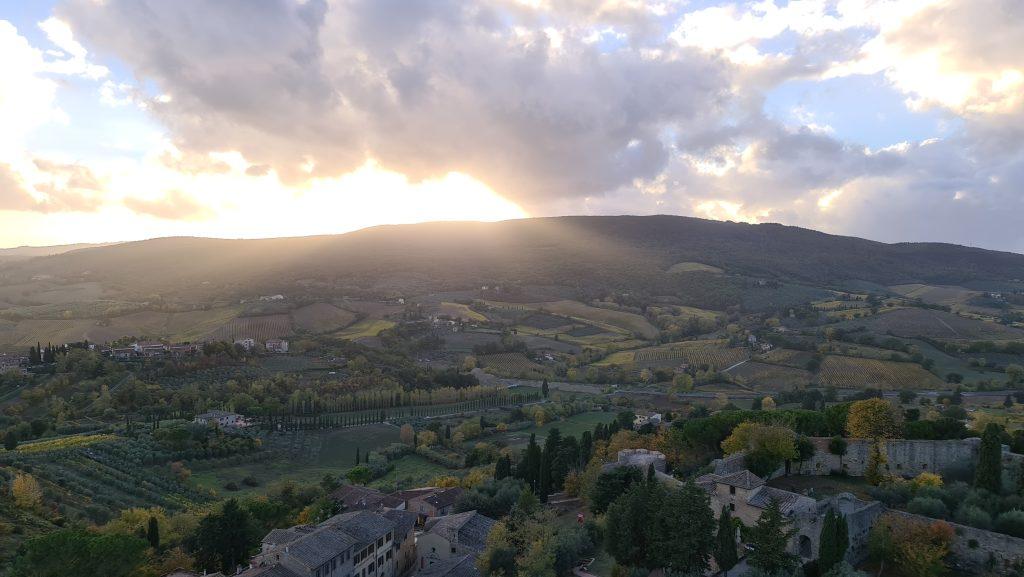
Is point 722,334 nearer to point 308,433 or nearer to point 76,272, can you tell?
point 308,433

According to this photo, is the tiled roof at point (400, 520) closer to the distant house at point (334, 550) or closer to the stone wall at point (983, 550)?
the distant house at point (334, 550)

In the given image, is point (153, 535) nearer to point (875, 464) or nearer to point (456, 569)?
point (456, 569)

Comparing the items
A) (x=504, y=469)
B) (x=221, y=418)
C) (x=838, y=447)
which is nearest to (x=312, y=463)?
(x=221, y=418)

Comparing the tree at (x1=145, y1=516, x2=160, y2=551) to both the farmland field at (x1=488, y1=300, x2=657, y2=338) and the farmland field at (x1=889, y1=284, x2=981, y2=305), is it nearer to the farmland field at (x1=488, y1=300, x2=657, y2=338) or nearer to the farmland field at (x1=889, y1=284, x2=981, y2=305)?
the farmland field at (x1=488, y1=300, x2=657, y2=338)

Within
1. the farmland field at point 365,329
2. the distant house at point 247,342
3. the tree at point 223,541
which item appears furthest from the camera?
the farmland field at point 365,329

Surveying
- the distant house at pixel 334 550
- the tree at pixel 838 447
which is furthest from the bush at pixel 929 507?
the distant house at pixel 334 550
